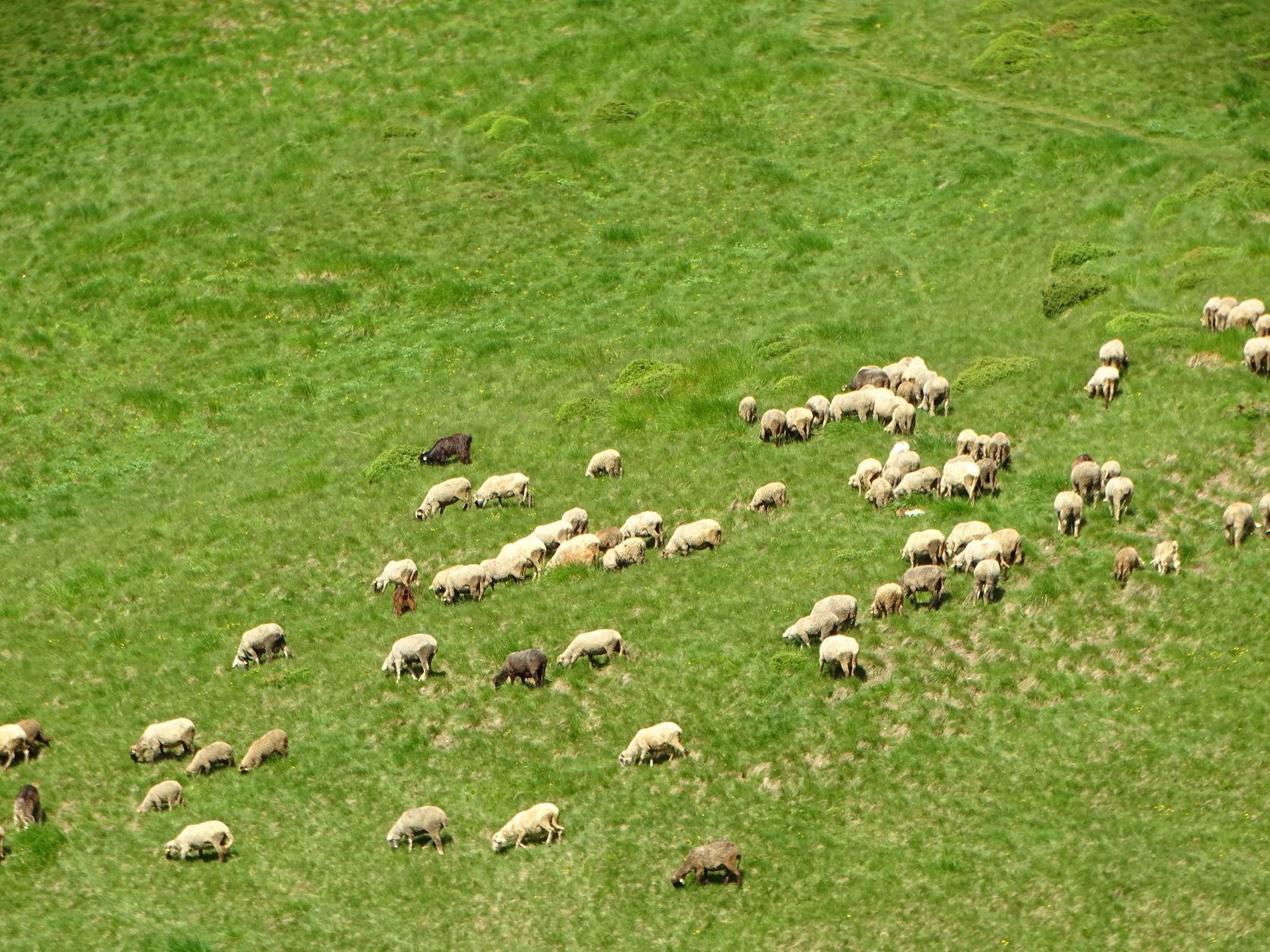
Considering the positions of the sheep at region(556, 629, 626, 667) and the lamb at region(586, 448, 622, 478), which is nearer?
the sheep at region(556, 629, 626, 667)

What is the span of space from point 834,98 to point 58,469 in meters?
40.2

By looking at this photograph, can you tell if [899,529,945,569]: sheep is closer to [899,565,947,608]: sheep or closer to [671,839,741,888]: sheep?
[899,565,947,608]: sheep

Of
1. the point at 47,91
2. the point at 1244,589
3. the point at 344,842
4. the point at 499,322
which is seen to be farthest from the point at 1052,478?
the point at 47,91

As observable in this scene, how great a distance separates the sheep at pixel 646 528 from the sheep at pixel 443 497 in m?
6.36

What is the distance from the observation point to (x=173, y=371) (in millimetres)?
60375

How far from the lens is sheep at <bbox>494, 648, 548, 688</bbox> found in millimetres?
36406

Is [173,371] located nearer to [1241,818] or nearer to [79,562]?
[79,562]

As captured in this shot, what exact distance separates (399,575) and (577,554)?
5173 mm

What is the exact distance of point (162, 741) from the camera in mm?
36281

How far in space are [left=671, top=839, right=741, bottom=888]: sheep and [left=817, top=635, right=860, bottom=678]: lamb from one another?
613cm

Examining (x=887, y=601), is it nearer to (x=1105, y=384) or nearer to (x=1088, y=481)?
(x=1088, y=481)

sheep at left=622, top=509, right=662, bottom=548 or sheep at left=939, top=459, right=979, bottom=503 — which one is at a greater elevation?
sheep at left=939, top=459, right=979, bottom=503

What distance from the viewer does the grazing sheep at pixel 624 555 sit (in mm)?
41000

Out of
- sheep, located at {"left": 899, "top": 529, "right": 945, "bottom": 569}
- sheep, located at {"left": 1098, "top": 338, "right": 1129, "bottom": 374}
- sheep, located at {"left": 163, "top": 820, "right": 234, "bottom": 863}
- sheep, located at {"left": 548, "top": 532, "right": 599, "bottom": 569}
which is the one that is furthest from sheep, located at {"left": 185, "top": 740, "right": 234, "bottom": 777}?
sheep, located at {"left": 1098, "top": 338, "right": 1129, "bottom": 374}
